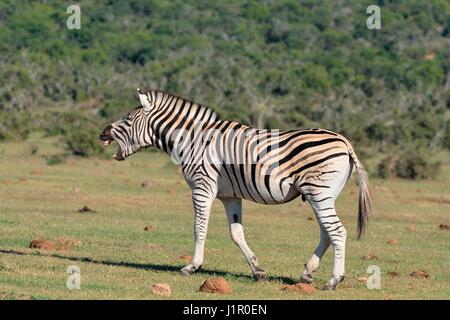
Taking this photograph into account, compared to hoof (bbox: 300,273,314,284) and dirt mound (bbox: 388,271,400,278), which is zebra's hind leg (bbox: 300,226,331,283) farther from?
dirt mound (bbox: 388,271,400,278)

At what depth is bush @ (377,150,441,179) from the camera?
28.2m

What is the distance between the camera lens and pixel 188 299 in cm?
953

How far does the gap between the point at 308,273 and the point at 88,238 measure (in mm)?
4596

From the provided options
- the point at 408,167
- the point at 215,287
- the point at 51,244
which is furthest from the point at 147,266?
the point at 408,167

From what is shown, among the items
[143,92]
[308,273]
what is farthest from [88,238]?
[308,273]

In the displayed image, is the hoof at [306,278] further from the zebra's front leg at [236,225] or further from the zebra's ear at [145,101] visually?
the zebra's ear at [145,101]

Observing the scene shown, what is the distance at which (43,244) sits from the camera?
526 inches

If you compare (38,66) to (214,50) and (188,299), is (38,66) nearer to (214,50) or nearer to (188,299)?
(214,50)

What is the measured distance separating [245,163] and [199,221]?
0.85 metres

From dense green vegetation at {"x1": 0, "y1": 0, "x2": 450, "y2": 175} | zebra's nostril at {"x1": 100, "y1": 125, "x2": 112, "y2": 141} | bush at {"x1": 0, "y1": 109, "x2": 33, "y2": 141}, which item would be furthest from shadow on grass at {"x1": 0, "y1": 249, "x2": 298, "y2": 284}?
bush at {"x1": 0, "y1": 109, "x2": 33, "y2": 141}

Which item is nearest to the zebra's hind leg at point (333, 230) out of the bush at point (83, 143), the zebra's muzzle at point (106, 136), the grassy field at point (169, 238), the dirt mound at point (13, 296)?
the grassy field at point (169, 238)

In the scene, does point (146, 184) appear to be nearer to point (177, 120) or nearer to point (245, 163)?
point (177, 120)

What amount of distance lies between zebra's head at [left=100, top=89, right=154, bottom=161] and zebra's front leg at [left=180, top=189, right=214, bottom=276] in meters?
0.96
